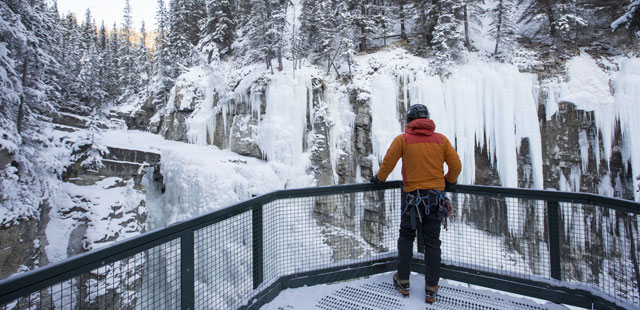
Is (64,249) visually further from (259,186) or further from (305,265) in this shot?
(305,265)

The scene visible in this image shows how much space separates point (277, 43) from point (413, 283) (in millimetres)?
14674

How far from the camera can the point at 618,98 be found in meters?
9.91

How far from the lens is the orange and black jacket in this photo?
2.69 m

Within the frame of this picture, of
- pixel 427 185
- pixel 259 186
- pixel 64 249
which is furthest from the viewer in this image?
pixel 259 186

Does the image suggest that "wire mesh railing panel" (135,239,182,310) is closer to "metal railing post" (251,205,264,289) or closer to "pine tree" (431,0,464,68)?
"metal railing post" (251,205,264,289)

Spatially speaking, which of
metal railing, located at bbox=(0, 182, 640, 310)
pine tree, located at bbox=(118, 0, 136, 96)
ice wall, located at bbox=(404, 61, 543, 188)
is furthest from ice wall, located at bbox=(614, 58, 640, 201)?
pine tree, located at bbox=(118, 0, 136, 96)

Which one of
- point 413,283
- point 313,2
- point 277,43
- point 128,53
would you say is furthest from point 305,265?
point 128,53

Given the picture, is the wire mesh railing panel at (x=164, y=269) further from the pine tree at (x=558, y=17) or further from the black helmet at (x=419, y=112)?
the pine tree at (x=558, y=17)

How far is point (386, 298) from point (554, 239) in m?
1.79

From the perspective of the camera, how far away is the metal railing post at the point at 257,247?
2.68m

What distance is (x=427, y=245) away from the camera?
2697mm

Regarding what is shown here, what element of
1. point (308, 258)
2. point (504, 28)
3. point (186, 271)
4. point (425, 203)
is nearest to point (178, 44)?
point (504, 28)

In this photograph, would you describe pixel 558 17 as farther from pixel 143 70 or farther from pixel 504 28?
pixel 143 70

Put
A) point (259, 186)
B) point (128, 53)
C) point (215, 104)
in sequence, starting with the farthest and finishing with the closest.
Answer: point (128, 53)
point (215, 104)
point (259, 186)
